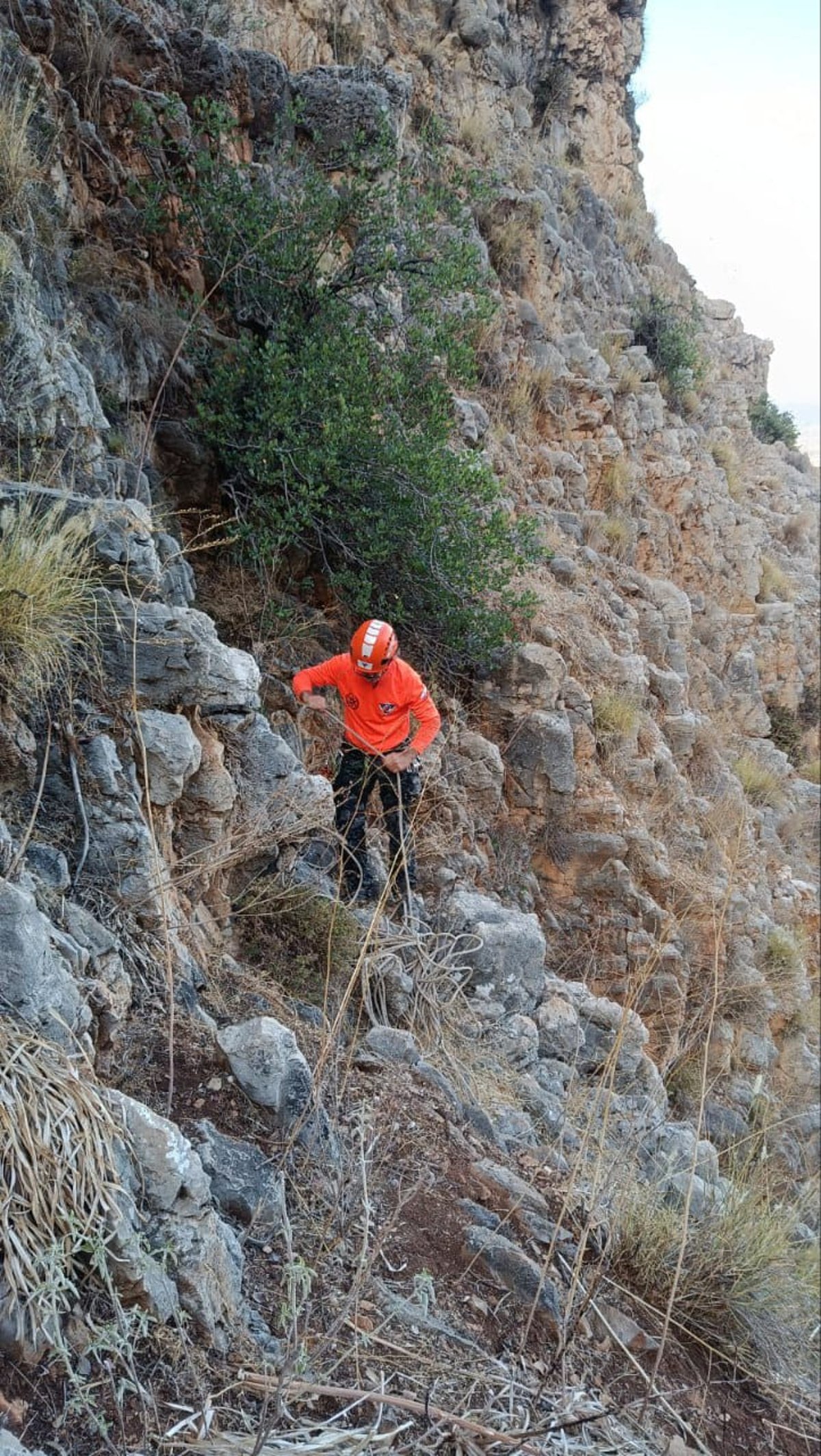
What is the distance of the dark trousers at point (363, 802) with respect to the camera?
484cm

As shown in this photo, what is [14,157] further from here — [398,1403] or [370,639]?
[398,1403]

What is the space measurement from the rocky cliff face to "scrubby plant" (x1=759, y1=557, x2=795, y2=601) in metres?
0.05

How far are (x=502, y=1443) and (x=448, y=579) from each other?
4.92 metres

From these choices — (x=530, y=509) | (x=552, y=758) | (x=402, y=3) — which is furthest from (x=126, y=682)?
(x=402, y=3)

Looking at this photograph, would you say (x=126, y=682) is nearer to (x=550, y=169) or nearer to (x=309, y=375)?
(x=309, y=375)

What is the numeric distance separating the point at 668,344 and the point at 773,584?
141 inches

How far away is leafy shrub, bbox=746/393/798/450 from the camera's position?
17.6 meters

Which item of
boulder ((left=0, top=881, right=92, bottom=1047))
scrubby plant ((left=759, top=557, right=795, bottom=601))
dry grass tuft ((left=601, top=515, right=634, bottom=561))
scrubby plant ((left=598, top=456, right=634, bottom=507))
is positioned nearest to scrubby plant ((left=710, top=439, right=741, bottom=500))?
scrubby plant ((left=759, top=557, right=795, bottom=601))

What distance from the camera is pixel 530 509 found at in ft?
28.8

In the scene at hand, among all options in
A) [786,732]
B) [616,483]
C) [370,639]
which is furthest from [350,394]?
[786,732]

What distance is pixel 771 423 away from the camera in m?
17.8

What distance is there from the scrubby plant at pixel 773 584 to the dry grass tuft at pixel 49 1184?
11847mm

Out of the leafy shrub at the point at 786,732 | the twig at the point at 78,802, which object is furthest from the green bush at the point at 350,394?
the leafy shrub at the point at 786,732

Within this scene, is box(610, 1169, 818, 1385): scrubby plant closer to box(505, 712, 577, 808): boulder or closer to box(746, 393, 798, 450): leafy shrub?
box(505, 712, 577, 808): boulder
